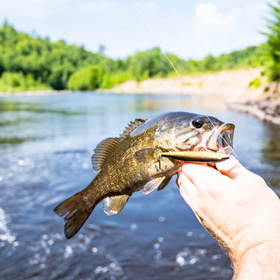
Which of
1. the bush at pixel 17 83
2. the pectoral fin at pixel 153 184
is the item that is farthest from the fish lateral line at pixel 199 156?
the bush at pixel 17 83

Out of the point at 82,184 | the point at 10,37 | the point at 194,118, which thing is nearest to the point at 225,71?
the point at 82,184

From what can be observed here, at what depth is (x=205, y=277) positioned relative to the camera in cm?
529

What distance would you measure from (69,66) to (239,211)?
478ft

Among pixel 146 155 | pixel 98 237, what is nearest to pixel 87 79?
pixel 98 237

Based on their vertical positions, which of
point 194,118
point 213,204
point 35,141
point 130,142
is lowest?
point 35,141

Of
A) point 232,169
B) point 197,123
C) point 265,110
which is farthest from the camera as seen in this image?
point 265,110

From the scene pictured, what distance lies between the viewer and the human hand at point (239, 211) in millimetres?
1583

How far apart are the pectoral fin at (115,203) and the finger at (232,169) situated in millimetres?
822

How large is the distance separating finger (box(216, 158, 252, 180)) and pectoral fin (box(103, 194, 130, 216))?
822 millimetres

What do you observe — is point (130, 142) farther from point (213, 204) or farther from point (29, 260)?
point (29, 260)

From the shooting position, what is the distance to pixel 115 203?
2475 millimetres

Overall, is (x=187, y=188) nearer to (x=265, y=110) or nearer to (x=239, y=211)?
(x=239, y=211)

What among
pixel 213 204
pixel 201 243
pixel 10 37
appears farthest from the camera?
pixel 10 37

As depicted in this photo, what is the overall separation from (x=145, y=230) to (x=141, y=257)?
105 centimetres
